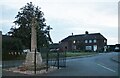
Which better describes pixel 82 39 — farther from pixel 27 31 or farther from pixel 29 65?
pixel 29 65

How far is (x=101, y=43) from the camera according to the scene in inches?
4397

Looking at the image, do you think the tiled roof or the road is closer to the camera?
the road

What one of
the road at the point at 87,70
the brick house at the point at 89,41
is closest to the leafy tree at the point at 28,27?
the road at the point at 87,70

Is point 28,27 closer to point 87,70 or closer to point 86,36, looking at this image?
point 87,70

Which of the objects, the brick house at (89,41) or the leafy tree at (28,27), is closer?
the leafy tree at (28,27)

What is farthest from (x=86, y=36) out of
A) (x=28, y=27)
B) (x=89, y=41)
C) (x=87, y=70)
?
(x=87, y=70)

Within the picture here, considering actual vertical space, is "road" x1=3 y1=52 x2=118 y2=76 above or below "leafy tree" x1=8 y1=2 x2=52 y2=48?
below

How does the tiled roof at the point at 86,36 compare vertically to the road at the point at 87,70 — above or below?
above

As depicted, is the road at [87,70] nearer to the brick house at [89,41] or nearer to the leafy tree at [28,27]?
the leafy tree at [28,27]

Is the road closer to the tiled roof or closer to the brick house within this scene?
the brick house

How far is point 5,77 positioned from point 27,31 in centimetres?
3156

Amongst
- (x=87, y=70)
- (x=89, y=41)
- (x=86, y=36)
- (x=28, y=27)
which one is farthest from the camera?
(x=86, y=36)

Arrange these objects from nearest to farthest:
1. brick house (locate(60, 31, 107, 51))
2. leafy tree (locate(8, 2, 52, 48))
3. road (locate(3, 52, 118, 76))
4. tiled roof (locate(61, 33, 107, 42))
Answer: road (locate(3, 52, 118, 76)), leafy tree (locate(8, 2, 52, 48)), brick house (locate(60, 31, 107, 51)), tiled roof (locate(61, 33, 107, 42))

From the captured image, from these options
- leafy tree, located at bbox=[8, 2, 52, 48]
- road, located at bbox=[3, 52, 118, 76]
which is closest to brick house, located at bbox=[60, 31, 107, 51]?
leafy tree, located at bbox=[8, 2, 52, 48]
